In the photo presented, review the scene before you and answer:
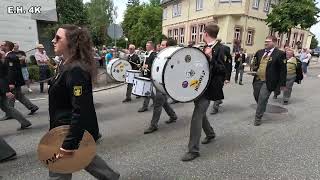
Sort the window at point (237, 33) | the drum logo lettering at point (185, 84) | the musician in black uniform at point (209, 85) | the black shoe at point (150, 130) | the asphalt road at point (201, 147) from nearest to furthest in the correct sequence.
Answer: the asphalt road at point (201, 147), the drum logo lettering at point (185, 84), the musician in black uniform at point (209, 85), the black shoe at point (150, 130), the window at point (237, 33)

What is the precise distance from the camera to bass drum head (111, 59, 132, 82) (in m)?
8.70

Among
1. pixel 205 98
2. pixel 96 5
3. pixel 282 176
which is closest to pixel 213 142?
pixel 205 98

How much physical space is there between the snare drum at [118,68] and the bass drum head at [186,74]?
4.84 meters

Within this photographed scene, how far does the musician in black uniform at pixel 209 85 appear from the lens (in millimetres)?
4344

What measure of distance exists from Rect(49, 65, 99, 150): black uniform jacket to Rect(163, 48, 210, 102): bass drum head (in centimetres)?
170

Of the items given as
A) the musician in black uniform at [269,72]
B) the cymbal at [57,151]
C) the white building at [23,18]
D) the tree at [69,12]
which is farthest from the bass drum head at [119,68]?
the tree at [69,12]

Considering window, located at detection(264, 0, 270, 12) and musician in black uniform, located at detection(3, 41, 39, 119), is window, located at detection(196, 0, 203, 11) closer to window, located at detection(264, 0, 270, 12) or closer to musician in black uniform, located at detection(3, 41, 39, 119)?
window, located at detection(264, 0, 270, 12)

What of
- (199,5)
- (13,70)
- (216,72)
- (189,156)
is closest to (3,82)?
(13,70)

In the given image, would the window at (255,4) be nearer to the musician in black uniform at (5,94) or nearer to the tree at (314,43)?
the musician in black uniform at (5,94)

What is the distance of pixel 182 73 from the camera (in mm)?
4121

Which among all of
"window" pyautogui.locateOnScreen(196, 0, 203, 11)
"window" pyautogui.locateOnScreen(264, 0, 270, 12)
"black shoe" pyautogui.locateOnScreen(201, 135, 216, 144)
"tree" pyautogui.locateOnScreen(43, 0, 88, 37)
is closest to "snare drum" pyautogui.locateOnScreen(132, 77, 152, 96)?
"black shoe" pyautogui.locateOnScreen(201, 135, 216, 144)

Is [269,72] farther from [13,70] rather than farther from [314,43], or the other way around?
[314,43]

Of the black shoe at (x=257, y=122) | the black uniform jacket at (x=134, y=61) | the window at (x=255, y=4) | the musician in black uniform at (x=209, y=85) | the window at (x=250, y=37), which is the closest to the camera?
the musician in black uniform at (x=209, y=85)

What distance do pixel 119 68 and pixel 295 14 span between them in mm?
20009
